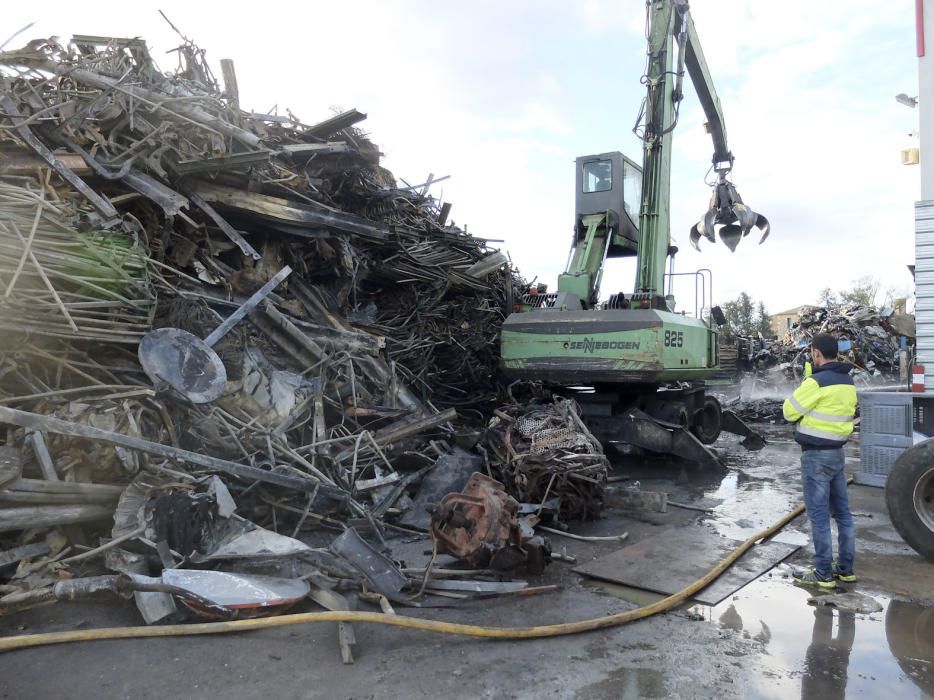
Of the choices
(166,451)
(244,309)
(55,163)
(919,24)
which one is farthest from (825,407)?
(55,163)

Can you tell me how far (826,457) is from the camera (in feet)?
14.3

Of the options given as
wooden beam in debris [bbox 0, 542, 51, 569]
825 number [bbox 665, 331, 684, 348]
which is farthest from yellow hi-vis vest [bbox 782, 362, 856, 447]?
wooden beam in debris [bbox 0, 542, 51, 569]

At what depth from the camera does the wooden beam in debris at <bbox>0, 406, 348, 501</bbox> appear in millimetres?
4023

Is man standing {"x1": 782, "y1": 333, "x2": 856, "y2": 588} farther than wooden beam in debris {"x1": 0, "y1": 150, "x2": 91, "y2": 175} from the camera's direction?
No

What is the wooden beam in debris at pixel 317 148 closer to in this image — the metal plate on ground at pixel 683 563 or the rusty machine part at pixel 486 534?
the rusty machine part at pixel 486 534

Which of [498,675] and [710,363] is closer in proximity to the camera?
[498,675]

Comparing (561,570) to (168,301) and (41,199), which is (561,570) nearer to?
(168,301)

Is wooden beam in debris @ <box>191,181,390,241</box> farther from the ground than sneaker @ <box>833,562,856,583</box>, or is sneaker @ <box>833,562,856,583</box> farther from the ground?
wooden beam in debris @ <box>191,181,390,241</box>

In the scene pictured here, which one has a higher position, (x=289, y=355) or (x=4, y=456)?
(x=289, y=355)

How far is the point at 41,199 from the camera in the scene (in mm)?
4977

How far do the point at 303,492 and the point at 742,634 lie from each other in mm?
3303

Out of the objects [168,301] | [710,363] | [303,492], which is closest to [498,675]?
[303,492]

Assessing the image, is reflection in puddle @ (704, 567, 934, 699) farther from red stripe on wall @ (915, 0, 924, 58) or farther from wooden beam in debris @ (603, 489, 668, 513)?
red stripe on wall @ (915, 0, 924, 58)

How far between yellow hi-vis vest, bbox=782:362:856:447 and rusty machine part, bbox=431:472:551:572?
6.61 ft
